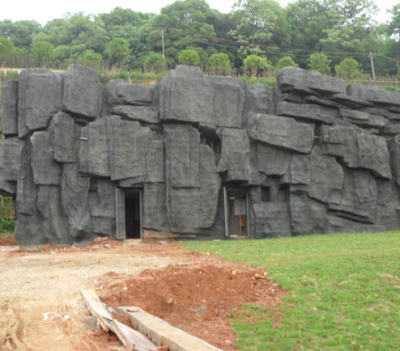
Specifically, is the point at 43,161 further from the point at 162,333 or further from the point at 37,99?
the point at 162,333

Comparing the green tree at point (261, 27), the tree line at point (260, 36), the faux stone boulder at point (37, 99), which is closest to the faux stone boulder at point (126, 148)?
the faux stone boulder at point (37, 99)

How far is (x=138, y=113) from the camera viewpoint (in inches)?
847

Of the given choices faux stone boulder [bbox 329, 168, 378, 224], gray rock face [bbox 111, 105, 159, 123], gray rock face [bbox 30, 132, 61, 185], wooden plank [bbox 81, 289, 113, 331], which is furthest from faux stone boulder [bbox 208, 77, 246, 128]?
wooden plank [bbox 81, 289, 113, 331]

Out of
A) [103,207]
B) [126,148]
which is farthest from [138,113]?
[103,207]

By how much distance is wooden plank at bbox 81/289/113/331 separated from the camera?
7.15 metres

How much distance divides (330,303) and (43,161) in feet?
48.8

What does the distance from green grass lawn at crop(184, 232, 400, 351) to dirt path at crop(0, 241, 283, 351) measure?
502mm

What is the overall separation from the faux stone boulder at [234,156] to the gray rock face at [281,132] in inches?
28.3

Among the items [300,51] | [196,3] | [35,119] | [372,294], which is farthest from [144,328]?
[196,3]

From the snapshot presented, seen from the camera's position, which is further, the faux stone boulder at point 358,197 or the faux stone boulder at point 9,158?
the faux stone boulder at point 358,197

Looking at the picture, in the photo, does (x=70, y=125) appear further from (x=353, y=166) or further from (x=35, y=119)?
(x=353, y=166)

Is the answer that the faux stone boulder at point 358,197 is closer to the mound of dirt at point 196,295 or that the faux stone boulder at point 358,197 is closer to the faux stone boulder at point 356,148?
the faux stone boulder at point 356,148

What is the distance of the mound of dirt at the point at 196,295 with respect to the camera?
8211 millimetres

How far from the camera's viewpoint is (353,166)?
75.2 feet
